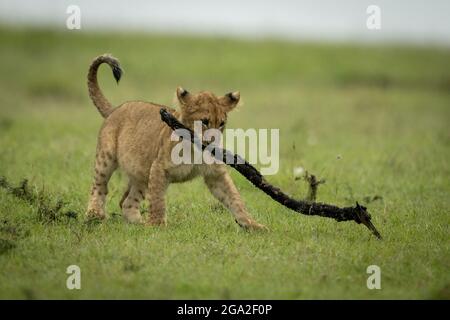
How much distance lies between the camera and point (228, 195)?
343 inches

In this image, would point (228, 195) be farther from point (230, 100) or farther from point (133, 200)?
point (133, 200)

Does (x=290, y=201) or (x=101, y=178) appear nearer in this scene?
(x=290, y=201)

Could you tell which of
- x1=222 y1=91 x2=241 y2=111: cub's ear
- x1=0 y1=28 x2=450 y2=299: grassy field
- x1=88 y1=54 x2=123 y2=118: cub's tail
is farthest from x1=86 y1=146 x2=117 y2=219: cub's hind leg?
x1=222 y1=91 x2=241 y2=111: cub's ear

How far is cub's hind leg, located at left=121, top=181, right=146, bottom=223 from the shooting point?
30.2 ft

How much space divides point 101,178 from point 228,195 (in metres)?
1.44

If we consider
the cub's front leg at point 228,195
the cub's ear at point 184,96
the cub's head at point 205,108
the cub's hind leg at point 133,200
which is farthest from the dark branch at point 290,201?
the cub's hind leg at point 133,200

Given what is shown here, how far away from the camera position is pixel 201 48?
26.5 metres

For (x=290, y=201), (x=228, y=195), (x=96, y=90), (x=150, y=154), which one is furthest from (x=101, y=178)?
(x=290, y=201)

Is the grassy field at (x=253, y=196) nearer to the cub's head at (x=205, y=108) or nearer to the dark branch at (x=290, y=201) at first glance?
the dark branch at (x=290, y=201)

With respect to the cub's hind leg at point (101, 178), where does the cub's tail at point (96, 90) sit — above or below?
above

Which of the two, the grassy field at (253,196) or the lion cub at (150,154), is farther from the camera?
the lion cub at (150,154)

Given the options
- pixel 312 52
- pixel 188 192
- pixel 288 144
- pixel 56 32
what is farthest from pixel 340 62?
pixel 188 192

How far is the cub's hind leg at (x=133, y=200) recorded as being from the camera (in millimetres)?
9195

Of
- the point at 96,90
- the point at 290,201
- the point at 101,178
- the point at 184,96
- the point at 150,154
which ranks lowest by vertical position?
the point at 290,201
